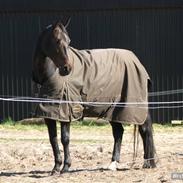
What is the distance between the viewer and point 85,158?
10.1 metres

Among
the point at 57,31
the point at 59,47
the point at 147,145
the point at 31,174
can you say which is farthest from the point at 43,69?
the point at 147,145

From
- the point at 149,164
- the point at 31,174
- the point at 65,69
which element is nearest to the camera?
the point at 65,69

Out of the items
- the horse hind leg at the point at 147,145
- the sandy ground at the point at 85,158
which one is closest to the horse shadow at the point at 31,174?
the sandy ground at the point at 85,158

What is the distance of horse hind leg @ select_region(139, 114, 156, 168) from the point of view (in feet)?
28.9

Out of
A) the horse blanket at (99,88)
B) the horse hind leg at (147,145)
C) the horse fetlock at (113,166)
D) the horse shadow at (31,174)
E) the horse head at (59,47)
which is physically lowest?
the horse shadow at (31,174)

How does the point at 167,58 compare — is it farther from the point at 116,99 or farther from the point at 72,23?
the point at 116,99

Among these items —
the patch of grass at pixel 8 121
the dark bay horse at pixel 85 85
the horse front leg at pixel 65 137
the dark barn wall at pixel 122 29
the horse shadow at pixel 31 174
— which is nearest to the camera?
the dark bay horse at pixel 85 85

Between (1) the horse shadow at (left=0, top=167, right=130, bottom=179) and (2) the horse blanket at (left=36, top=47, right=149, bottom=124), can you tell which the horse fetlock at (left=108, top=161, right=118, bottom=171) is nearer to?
(1) the horse shadow at (left=0, top=167, right=130, bottom=179)

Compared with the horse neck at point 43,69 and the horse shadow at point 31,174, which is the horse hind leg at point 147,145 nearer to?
the horse shadow at point 31,174

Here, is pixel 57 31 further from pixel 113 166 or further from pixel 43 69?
pixel 113 166

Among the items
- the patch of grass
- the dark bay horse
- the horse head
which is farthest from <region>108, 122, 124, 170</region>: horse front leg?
the patch of grass

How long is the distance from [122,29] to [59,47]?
7590 millimetres

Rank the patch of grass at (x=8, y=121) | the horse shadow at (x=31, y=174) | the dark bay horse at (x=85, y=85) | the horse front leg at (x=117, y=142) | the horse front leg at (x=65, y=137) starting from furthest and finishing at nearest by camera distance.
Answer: the patch of grass at (x=8, y=121), the horse front leg at (x=117, y=142), the horse shadow at (x=31, y=174), the horse front leg at (x=65, y=137), the dark bay horse at (x=85, y=85)

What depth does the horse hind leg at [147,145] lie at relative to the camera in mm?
8812
